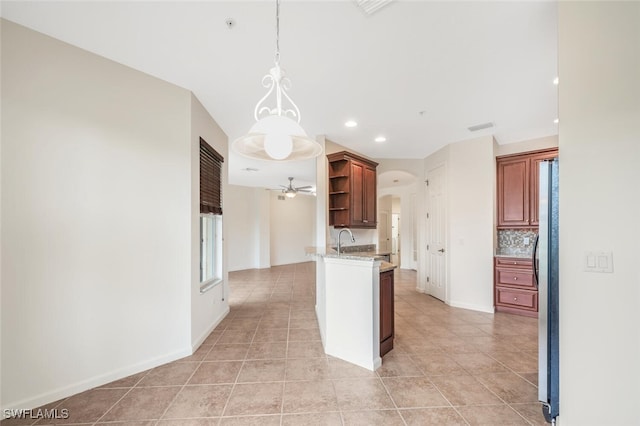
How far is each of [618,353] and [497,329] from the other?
2.34m

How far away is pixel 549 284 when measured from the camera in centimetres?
177

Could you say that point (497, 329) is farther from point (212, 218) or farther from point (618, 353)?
point (212, 218)

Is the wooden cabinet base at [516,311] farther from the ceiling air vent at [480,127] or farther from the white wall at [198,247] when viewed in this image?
the white wall at [198,247]

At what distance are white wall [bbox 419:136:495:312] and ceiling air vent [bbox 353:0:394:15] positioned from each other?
3393 mm

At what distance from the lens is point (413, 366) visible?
256 centimetres

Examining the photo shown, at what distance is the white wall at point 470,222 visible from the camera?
4.22m

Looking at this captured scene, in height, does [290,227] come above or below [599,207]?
below

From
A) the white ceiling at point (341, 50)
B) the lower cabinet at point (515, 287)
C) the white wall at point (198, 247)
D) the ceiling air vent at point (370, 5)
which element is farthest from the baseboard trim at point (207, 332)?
the lower cabinet at point (515, 287)

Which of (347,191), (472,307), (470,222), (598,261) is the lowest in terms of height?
(472,307)

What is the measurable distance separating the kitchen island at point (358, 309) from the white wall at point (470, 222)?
2219 mm

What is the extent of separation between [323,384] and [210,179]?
8.81ft

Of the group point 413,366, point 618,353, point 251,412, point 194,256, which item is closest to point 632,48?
point 618,353

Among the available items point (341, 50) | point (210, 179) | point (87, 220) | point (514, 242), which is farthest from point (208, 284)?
point (514, 242)

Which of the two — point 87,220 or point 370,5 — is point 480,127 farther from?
point 87,220
